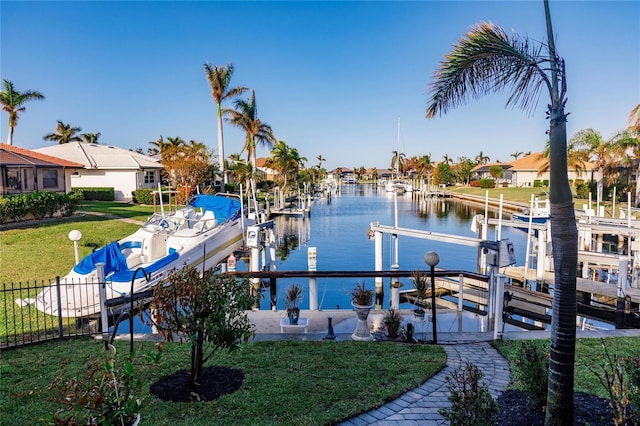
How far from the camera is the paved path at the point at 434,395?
4.71 metres

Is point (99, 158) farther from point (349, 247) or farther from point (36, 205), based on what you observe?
point (349, 247)

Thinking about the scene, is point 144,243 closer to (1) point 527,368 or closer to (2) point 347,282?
(2) point 347,282

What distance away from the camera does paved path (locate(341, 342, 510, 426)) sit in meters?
4.71

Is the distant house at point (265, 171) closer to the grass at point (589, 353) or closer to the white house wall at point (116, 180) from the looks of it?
the white house wall at point (116, 180)

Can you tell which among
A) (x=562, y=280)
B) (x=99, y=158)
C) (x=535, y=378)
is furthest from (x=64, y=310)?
(x=99, y=158)

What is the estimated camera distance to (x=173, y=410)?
482 cm

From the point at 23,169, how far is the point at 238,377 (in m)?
23.3

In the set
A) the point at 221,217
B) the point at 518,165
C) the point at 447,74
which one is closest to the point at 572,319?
the point at 447,74

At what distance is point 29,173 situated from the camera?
2294 cm

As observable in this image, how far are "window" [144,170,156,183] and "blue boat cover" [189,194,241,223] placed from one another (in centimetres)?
2023

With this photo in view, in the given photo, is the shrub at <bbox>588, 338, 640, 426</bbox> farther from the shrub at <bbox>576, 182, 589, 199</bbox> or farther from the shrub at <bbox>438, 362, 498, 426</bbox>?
the shrub at <bbox>576, 182, 589, 199</bbox>

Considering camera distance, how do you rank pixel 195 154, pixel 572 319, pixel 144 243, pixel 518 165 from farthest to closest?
pixel 518 165 → pixel 195 154 → pixel 144 243 → pixel 572 319

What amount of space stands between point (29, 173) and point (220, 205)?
1205 cm

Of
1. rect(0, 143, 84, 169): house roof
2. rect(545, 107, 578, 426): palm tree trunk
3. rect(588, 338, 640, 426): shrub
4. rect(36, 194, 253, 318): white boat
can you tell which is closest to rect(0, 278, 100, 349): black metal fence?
rect(36, 194, 253, 318): white boat
